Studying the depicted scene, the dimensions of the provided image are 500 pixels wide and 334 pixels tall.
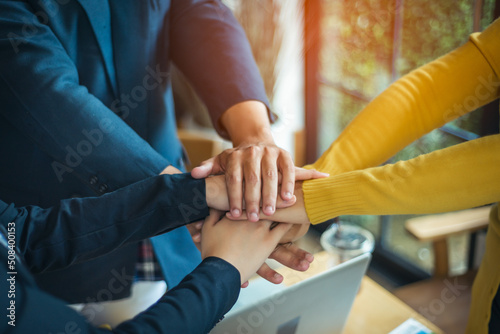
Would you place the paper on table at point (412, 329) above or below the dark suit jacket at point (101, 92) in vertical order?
below

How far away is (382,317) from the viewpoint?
1.22 m

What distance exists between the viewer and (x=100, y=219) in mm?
869

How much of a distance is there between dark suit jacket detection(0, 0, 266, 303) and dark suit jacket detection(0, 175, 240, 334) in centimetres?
9

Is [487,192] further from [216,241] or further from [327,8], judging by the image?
[327,8]

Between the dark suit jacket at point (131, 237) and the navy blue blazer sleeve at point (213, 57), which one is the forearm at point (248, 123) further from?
the dark suit jacket at point (131, 237)


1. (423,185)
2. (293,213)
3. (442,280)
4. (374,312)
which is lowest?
(442,280)

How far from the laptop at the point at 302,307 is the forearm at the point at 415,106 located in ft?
0.98

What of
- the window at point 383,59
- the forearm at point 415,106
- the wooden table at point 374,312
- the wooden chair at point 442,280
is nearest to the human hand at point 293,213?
A: the forearm at point 415,106

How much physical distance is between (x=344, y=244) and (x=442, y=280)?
67 cm

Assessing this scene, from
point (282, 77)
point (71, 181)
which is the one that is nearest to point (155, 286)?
point (71, 181)

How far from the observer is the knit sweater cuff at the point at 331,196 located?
90cm

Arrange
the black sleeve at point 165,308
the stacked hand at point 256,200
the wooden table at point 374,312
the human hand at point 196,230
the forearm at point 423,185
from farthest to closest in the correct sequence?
the wooden table at point 374,312, the human hand at point 196,230, the stacked hand at point 256,200, the forearm at point 423,185, the black sleeve at point 165,308

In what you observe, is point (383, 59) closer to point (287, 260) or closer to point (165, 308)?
point (287, 260)

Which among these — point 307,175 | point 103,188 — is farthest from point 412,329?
point 103,188
